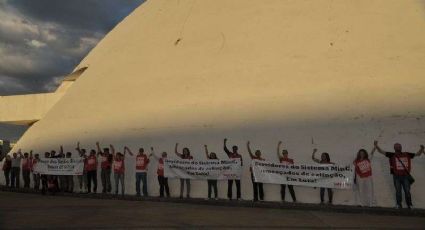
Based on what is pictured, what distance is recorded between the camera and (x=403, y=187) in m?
9.41

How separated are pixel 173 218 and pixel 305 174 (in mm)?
3497

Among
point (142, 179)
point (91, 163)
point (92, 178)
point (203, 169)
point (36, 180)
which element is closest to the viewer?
point (203, 169)

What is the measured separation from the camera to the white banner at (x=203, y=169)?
1080cm

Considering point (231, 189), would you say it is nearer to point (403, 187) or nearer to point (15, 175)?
point (403, 187)

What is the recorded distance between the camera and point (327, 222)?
7770 mm

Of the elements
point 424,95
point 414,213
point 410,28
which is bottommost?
point 414,213

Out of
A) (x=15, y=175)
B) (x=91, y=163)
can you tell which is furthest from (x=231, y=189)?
(x=15, y=175)

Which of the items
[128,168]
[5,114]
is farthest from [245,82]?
[5,114]

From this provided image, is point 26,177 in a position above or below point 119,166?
below

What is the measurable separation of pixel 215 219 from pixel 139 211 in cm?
178

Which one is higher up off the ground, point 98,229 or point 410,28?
point 410,28

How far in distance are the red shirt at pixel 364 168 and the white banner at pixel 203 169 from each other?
8.72ft

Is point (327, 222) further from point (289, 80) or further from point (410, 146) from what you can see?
point (289, 80)

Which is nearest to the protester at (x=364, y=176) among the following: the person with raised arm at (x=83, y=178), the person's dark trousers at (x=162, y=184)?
the person's dark trousers at (x=162, y=184)
